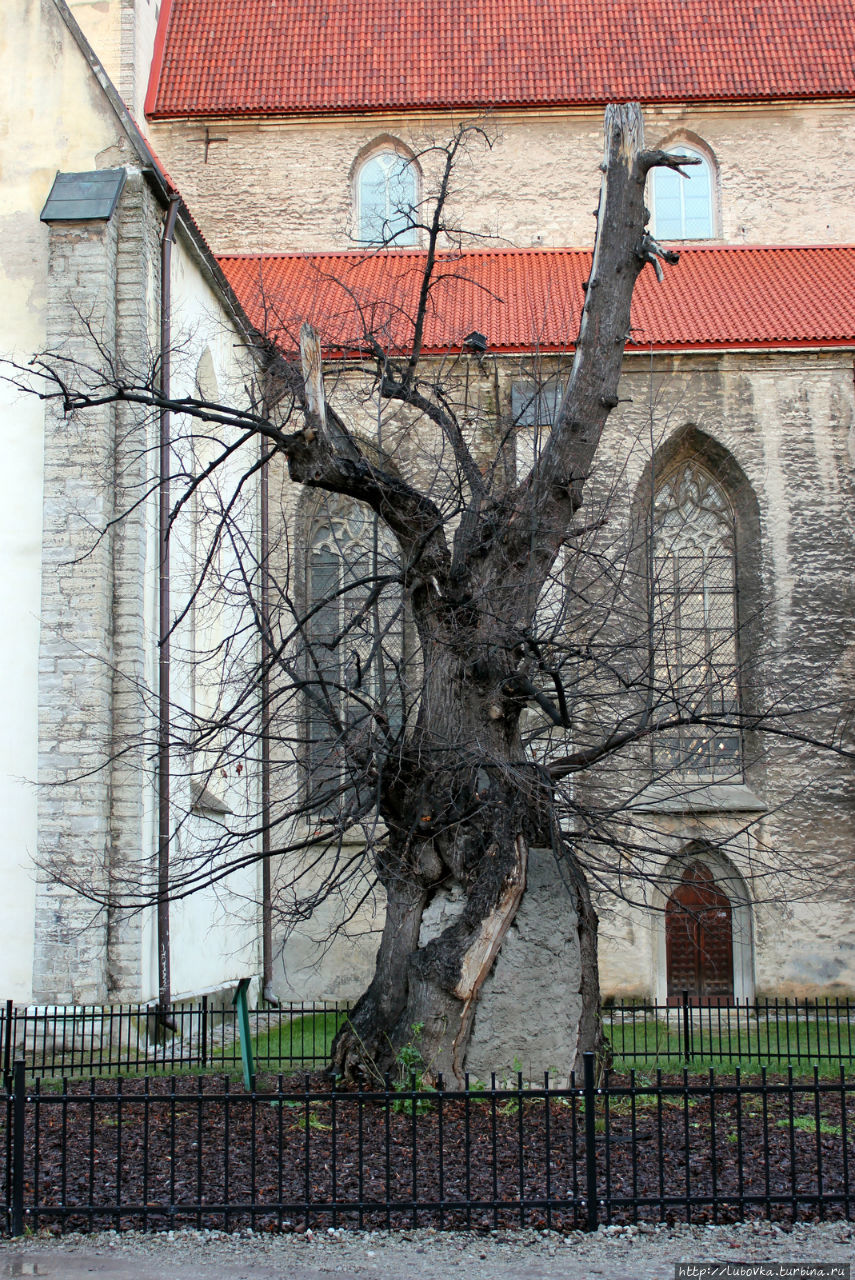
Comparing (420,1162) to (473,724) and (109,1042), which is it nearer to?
(473,724)

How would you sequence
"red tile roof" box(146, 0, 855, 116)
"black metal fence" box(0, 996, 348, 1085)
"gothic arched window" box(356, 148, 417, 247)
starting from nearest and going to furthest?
"black metal fence" box(0, 996, 348, 1085) < "red tile roof" box(146, 0, 855, 116) < "gothic arched window" box(356, 148, 417, 247)

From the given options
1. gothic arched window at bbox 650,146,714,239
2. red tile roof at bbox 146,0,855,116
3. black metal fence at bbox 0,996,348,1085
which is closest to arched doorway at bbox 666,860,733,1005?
black metal fence at bbox 0,996,348,1085

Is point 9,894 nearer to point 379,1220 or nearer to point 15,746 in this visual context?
point 15,746

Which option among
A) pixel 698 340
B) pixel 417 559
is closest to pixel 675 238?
pixel 698 340

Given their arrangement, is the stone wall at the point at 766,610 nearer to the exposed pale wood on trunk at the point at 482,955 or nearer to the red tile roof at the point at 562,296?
the red tile roof at the point at 562,296

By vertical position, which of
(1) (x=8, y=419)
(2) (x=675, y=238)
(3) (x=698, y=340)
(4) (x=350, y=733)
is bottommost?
(4) (x=350, y=733)

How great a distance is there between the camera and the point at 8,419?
11.4 meters

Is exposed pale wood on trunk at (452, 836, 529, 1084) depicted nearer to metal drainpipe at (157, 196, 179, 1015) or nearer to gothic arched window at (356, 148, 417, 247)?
metal drainpipe at (157, 196, 179, 1015)

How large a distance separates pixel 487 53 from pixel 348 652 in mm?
12877

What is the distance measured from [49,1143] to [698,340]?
40.2 ft

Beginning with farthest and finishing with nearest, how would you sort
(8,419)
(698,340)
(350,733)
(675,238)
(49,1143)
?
(675,238)
(698,340)
(8,419)
(350,733)
(49,1143)

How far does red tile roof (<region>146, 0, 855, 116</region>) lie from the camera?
64.0ft

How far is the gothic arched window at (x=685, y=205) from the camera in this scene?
19562 mm

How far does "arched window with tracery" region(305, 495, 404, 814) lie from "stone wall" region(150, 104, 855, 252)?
554cm
